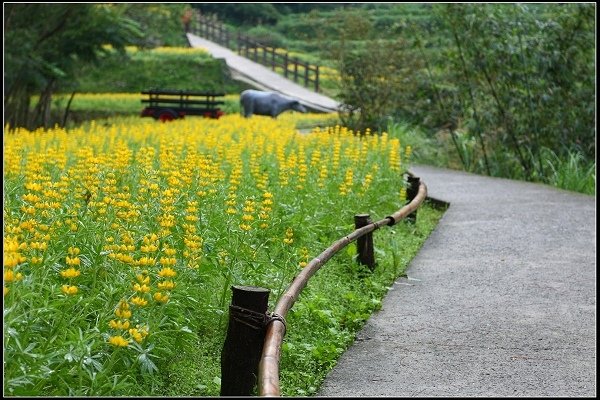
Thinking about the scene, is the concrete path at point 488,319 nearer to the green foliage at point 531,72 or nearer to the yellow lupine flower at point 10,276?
A: the yellow lupine flower at point 10,276

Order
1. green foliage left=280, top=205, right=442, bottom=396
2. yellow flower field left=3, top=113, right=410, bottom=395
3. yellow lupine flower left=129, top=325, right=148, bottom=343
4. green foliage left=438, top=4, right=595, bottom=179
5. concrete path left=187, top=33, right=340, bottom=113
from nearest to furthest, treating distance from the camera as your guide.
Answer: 1. yellow lupine flower left=129, top=325, right=148, bottom=343
2. yellow flower field left=3, top=113, right=410, bottom=395
3. green foliage left=280, top=205, right=442, bottom=396
4. green foliage left=438, top=4, right=595, bottom=179
5. concrete path left=187, top=33, right=340, bottom=113

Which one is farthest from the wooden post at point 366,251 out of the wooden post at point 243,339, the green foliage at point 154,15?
the green foliage at point 154,15

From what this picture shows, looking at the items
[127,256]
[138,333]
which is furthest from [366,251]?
[138,333]

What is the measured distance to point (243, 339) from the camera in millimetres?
4285

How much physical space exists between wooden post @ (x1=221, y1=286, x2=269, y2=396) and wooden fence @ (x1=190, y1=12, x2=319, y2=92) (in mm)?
32222

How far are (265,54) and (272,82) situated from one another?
21.1ft

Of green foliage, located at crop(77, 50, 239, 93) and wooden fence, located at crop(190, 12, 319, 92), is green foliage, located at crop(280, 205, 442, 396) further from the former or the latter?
wooden fence, located at crop(190, 12, 319, 92)

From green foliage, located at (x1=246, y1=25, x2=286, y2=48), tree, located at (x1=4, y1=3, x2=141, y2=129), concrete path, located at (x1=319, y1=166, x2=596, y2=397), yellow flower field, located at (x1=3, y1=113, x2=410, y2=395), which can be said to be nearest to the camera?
yellow flower field, located at (x1=3, y1=113, x2=410, y2=395)

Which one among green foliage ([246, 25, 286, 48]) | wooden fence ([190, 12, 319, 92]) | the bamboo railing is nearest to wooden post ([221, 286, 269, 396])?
the bamboo railing

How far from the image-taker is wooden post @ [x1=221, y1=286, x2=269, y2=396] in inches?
167

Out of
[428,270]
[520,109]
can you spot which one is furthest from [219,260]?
[520,109]

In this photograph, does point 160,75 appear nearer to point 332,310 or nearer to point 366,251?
point 366,251

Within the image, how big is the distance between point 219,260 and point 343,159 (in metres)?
5.51

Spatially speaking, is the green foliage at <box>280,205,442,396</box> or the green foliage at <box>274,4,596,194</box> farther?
the green foliage at <box>274,4,596,194</box>
